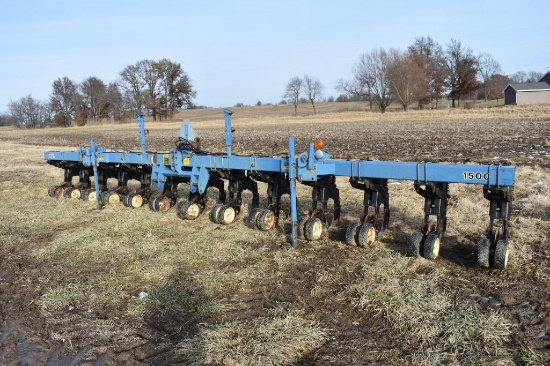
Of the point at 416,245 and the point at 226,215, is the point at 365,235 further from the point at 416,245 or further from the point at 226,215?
the point at 226,215

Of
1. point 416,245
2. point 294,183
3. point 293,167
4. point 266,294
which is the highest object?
point 293,167

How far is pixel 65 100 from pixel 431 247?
85.8m

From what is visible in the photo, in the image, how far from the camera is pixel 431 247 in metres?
5.68

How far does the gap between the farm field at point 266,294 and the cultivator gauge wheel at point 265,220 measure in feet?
0.43

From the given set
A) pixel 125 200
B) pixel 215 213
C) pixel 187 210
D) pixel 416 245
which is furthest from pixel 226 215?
pixel 416 245

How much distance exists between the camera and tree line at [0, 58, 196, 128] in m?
46.1

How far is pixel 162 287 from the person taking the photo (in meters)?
5.38

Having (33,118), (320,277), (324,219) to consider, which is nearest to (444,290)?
(320,277)

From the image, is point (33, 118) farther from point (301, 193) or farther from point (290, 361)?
point (290, 361)

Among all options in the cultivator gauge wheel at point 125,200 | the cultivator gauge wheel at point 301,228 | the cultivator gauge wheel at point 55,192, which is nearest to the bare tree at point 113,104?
the cultivator gauge wheel at point 55,192

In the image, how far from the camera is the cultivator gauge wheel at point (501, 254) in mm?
5195

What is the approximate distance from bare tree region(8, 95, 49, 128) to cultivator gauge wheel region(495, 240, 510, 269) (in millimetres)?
97634

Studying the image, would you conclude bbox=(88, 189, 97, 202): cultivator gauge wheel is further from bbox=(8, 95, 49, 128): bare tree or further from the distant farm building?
bbox=(8, 95, 49, 128): bare tree

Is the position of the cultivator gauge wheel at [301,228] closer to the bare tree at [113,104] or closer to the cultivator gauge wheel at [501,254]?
the cultivator gauge wheel at [501,254]
